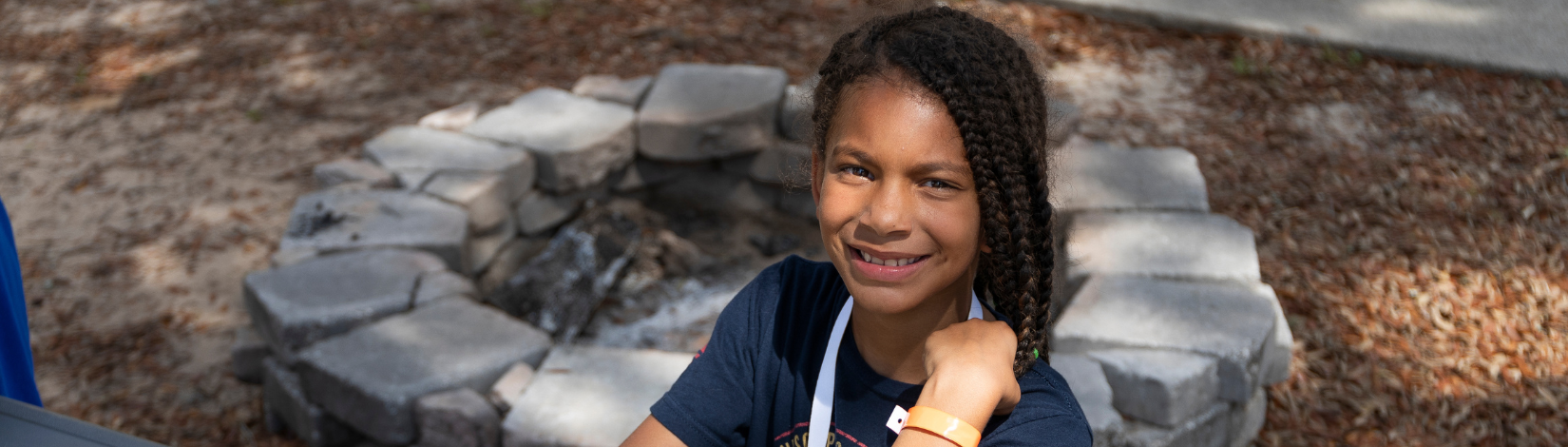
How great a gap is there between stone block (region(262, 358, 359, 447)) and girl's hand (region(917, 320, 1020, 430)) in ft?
5.84

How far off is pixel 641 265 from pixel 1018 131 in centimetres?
226

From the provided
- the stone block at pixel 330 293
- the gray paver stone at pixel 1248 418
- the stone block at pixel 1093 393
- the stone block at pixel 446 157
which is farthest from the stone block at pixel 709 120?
the gray paver stone at pixel 1248 418

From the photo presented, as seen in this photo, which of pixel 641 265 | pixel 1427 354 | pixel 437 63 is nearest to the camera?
pixel 1427 354

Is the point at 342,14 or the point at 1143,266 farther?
the point at 342,14

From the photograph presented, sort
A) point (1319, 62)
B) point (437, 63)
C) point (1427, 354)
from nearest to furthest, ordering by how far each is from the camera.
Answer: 1. point (1427, 354)
2. point (1319, 62)
3. point (437, 63)

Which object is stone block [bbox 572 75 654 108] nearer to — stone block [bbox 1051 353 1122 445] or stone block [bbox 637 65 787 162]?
stone block [bbox 637 65 787 162]

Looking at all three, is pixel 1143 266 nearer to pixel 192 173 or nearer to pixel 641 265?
pixel 641 265

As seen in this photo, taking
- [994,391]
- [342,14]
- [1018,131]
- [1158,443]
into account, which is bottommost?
[342,14]

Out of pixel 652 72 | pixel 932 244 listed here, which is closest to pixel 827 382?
pixel 932 244

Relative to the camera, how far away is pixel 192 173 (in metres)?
3.97

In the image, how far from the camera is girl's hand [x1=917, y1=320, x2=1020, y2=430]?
1073 millimetres

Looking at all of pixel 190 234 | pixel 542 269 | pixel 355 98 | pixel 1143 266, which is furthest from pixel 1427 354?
pixel 355 98

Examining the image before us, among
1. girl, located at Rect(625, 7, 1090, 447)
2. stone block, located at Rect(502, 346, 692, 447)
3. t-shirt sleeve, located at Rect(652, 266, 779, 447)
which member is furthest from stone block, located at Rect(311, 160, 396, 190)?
girl, located at Rect(625, 7, 1090, 447)

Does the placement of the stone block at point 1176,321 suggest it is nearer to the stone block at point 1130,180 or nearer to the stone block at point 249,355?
the stone block at point 1130,180
